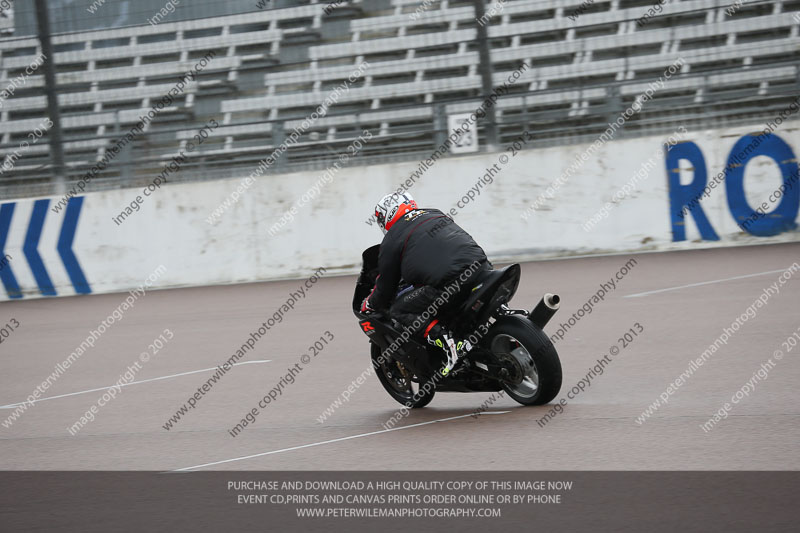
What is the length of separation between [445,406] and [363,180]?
32.2 feet

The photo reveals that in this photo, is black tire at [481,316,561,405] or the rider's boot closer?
black tire at [481,316,561,405]

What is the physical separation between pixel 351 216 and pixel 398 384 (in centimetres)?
970

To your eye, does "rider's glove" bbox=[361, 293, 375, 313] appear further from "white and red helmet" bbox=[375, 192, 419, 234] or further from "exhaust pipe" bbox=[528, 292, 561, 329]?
"exhaust pipe" bbox=[528, 292, 561, 329]

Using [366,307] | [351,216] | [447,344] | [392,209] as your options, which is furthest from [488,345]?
[351,216]

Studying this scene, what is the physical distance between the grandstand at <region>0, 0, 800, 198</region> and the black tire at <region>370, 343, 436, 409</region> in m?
9.80

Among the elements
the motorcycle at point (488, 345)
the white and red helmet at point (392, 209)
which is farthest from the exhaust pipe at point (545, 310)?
the white and red helmet at point (392, 209)

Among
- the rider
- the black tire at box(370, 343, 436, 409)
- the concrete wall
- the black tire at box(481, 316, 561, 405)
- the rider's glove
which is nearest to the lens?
the black tire at box(481, 316, 561, 405)

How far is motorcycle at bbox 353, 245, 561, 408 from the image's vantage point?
6.37 meters

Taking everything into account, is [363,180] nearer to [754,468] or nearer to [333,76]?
[333,76]

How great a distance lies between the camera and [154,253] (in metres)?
17.3

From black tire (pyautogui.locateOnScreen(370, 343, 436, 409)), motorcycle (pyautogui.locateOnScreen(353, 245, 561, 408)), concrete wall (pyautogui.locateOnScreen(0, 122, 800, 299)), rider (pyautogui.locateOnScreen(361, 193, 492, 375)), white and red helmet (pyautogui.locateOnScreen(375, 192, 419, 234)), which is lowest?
concrete wall (pyautogui.locateOnScreen(0, 122, 800, 299))

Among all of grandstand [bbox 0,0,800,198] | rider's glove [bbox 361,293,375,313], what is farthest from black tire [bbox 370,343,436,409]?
grandstand [bbox 0,0,800,198]

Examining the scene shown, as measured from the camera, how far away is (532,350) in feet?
20.6

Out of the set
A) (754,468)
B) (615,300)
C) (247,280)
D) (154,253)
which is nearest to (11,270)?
(154,253)
